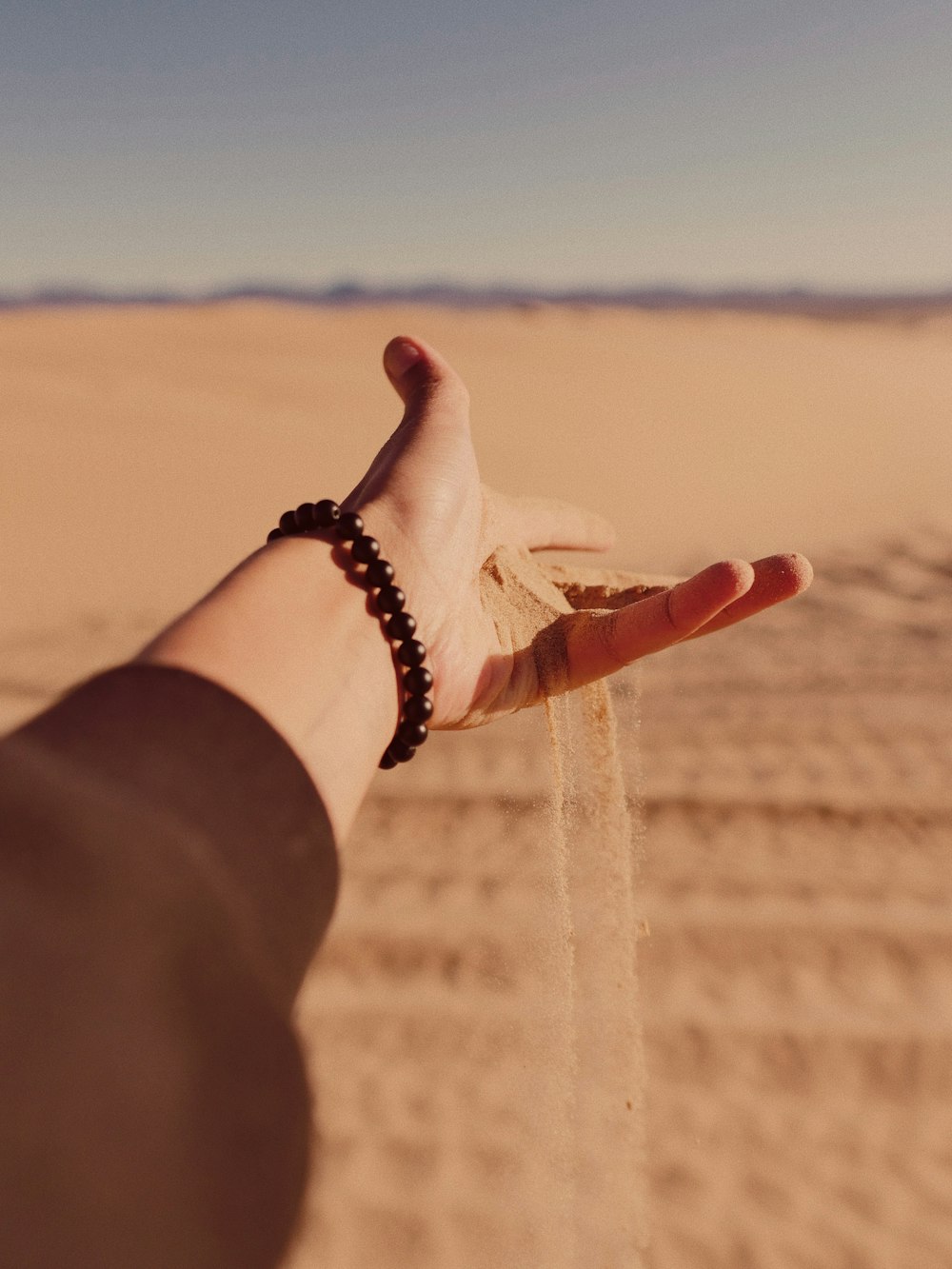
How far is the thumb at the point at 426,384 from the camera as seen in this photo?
2088mm

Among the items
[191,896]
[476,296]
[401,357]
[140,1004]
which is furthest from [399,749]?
[476,296]

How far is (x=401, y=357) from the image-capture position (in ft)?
7.01

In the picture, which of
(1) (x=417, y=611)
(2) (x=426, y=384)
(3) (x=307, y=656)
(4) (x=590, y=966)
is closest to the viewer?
(3) (x=307, y=656)

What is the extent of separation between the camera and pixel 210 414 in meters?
9.70

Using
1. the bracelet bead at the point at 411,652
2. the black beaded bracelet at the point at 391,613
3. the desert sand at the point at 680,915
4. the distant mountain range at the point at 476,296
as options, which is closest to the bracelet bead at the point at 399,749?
the black beaded bracelet at the point at 391,613

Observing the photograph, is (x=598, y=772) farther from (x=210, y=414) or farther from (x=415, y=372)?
(x=210, y=414)

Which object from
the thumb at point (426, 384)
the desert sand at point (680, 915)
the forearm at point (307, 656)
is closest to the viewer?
the forearm at point (307, 656)

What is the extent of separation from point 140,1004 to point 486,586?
4.72 feet

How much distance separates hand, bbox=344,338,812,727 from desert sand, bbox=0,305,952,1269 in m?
0.86

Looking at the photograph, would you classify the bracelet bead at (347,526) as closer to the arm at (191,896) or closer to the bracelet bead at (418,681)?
the arm at (191,896)

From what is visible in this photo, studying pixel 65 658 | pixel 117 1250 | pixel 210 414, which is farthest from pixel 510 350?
pixel 117 1250

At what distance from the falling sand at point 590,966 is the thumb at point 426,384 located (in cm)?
38

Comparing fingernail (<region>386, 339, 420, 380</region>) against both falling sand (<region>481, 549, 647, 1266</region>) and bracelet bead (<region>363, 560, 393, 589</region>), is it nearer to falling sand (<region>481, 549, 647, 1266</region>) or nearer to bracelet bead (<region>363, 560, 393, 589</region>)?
falling sand (<region>481, 549, 647, 1266</region>)

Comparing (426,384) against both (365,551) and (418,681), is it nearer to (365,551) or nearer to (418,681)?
(365,551)
